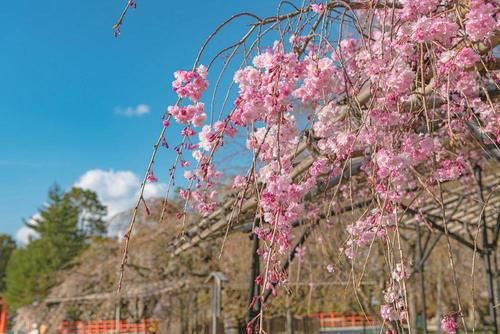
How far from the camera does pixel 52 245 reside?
29.5 metres

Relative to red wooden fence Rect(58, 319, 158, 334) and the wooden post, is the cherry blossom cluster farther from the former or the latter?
red wooden fence Rect(58, 319, 158, 334)

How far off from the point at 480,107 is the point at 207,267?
9422mm

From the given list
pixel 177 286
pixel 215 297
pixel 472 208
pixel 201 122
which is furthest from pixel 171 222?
pixel 201 122

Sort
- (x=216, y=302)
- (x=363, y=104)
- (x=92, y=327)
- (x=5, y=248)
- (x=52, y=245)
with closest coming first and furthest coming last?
(x=363, y=104)
(x=216, y=302)
(x=92, y=327)
(x=52, y=245)
(x=5, y=248)

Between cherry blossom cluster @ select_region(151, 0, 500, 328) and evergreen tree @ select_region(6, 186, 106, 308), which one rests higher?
evergreen tree @ select_region(6, 186, 106, 308)

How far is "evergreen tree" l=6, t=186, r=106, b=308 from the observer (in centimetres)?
2753

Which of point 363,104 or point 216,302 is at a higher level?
point 363,104

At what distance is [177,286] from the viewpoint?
10258 mm

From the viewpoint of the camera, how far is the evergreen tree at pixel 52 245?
27.5 metres

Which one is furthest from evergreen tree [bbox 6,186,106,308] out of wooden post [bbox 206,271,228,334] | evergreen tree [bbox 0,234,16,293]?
wooden post [bbox 206,271,228,334]

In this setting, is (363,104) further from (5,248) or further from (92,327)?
(5,248)

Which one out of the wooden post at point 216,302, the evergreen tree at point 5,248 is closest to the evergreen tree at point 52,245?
the evergreen tree at point 5,248

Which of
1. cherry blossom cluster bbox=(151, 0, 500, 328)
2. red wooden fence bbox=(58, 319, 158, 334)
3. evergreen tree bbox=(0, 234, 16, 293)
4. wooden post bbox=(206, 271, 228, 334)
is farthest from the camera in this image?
evergreen tree bbox=(0, 234, 16, 293)

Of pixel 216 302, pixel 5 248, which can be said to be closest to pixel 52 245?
pixel 5 248
